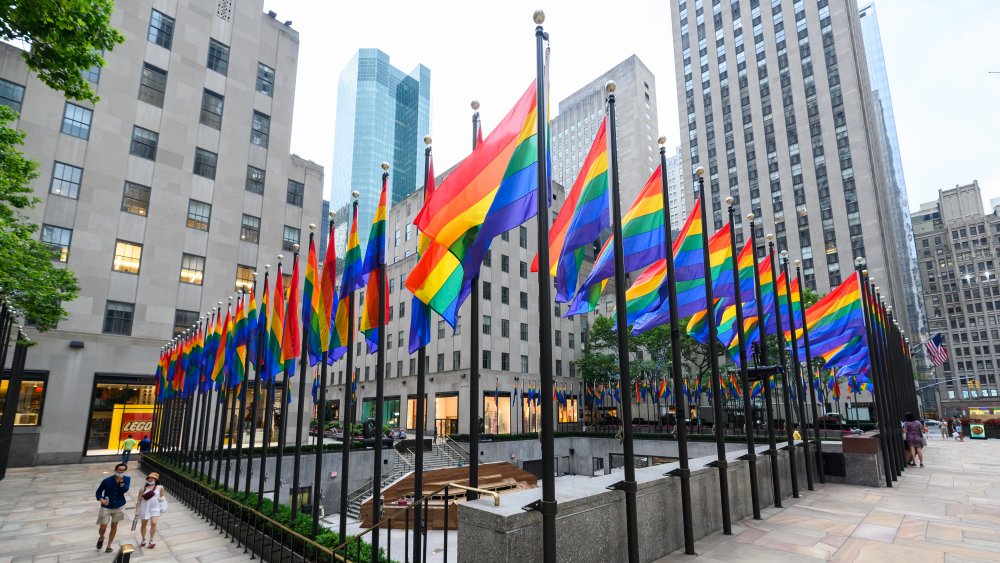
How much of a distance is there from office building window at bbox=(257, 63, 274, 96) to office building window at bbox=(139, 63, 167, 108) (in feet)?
24.2

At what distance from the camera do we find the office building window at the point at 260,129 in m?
43.1

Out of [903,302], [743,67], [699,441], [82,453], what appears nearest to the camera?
[82,453]

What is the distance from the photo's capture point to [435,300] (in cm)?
888

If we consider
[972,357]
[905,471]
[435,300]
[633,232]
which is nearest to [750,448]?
[633,232]

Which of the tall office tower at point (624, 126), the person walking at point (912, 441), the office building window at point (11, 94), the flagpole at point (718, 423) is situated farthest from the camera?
the tall office tower at point (624, 126)

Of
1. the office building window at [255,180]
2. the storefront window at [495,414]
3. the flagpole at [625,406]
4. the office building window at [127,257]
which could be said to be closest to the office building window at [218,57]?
the office building window at [255,180]

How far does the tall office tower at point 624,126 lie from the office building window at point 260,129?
8883 centimetres

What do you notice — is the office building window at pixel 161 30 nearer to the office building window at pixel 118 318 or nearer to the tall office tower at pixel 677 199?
the office building window at pixel 118 318

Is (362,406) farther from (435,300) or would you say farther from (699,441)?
(435,300)

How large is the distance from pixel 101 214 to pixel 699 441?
46443 mm

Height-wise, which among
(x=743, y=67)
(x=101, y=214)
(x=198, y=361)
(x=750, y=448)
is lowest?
(x=750, y=448)

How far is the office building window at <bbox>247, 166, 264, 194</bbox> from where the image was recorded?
42125 mm

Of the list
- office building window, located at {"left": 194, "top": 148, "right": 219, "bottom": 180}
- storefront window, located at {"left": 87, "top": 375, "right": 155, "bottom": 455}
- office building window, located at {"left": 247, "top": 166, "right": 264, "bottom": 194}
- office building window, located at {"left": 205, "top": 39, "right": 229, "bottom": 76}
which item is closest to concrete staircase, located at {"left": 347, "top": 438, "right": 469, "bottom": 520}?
storefront window, located at {"left": 87, "top": 375, "right": 155, "bottom": 455}

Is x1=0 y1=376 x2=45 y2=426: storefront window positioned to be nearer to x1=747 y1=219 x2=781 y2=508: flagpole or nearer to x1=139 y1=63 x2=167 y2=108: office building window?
x1=139 y1=63 x2=167 y2=108: office building window
